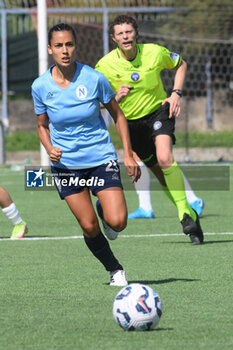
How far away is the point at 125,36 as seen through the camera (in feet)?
28.5

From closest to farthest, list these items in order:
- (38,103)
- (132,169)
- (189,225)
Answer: (132,169)
(38,103)
(189,225)

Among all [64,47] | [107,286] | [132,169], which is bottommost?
[107,286]

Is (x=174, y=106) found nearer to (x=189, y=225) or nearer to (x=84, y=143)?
(x=189, y=225)

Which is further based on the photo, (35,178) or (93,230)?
(35,178)

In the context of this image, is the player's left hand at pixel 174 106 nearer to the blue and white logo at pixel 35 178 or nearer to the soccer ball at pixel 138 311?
the blue and white logo at pixel 35 178

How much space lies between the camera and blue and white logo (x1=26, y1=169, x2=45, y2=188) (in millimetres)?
6930

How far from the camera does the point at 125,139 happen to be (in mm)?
6469

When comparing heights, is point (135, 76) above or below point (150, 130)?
above

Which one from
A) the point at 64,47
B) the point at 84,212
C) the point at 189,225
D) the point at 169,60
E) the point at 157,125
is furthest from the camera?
the point at 169,60

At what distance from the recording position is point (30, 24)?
30.2 m

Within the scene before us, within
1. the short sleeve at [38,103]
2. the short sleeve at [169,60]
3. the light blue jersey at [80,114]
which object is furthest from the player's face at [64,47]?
the short sleeve at [169,60]

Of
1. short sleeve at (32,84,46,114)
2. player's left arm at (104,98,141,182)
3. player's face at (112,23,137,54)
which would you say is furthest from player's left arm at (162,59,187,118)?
short sleeve at (32,84,46,114)

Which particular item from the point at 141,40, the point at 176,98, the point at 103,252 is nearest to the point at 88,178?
the point at 103,252

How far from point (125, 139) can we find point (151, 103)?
2878mm
